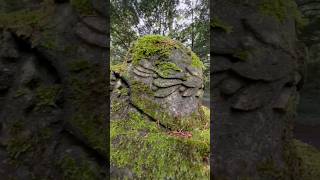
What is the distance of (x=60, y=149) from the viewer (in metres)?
2.14

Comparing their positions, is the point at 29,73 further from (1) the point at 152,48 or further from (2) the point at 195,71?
(2) the point at 195,71

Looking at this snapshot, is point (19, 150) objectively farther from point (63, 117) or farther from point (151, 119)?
point (151, 119)

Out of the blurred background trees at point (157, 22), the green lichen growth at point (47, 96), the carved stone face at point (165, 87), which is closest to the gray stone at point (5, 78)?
the green lichen growth at point (47, 96)

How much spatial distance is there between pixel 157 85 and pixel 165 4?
4.92 m

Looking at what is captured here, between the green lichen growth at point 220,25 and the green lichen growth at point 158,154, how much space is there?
1235 mm

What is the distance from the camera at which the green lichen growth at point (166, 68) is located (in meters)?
3.34

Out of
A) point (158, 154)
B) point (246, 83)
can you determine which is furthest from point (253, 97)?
point (158, 154)

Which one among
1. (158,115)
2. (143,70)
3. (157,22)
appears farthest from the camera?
(157,22)

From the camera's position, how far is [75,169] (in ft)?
7.09

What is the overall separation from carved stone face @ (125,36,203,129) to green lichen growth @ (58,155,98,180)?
115 cm

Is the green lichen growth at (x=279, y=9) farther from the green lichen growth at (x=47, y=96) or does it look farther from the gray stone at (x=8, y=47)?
the gray stone at (x=8, y=47)

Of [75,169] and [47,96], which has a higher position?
[47,96]

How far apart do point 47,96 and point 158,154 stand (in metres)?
1.15

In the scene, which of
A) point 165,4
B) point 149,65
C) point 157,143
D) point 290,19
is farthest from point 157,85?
point 165,4
